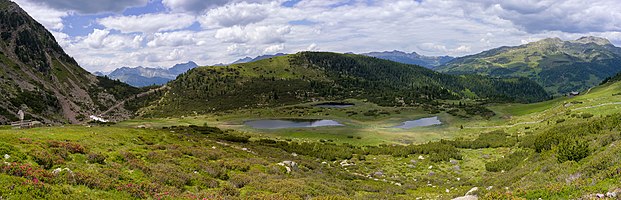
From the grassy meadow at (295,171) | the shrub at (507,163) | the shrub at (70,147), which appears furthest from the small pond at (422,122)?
the shrub at (70,147)

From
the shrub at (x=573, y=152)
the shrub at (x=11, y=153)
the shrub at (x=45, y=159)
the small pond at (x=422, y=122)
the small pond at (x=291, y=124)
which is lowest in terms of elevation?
the small pond at (x=422, y=122)

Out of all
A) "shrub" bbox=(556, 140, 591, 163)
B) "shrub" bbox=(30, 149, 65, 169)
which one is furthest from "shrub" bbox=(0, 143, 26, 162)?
"shrub" bbox=(556, 140, 591, 163)

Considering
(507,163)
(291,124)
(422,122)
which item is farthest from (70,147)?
(422,122)

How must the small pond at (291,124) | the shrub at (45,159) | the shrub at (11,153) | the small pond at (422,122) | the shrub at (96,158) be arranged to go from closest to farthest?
the shrub at (11,153), the shrub at (45,159), the shrub at (96,158), the small pond at (422,122), the small pond at (291,124)

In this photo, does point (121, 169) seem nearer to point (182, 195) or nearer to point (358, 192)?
point (182, 195)

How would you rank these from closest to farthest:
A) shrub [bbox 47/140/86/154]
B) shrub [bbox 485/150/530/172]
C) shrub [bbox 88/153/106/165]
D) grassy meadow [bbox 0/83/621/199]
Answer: grassy meadow [bbox 0/83/621/199] < shrub [bbox 88/153/106/165] < shrub [bbox 47/140/86/154] < shrub [bbox 485/150/530/172]

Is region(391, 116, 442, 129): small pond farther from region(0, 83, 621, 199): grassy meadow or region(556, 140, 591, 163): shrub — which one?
region(556, 140, 591, 163): shrub

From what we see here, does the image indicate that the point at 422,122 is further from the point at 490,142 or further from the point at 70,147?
the point at 70,147

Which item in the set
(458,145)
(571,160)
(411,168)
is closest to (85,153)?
(571,160)

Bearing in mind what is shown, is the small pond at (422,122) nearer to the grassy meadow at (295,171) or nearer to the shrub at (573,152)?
the grassy meadow at (295,171)

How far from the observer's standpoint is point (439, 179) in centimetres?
3978

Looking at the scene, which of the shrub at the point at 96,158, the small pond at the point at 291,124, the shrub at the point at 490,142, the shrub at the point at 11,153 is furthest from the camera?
the small pond at the point at 291,124

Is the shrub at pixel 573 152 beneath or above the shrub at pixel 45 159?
beneath

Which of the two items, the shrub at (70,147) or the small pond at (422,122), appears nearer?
the shrub at (70,147)
